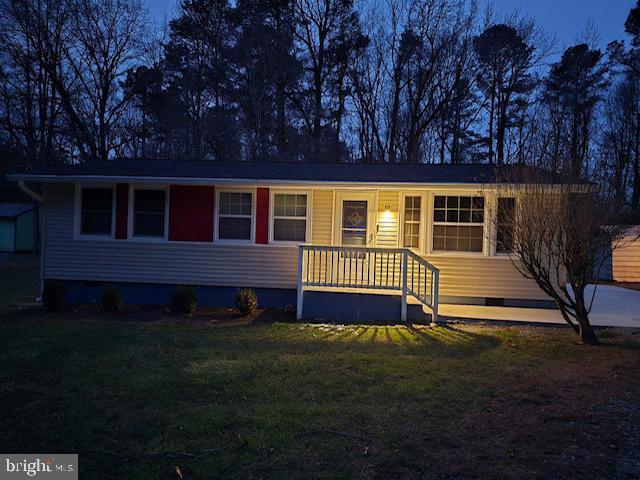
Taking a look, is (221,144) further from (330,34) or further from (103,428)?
(103,428)

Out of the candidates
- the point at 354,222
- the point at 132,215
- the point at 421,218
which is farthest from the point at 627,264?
the point at 132,215

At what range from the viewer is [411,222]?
32.4ft

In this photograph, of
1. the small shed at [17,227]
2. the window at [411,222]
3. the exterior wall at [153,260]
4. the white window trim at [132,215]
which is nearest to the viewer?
the window at [411,222]

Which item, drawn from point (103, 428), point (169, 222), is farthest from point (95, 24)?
point (103, 428)

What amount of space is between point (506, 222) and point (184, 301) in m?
6.11

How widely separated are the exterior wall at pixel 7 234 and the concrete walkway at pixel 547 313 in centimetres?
2510

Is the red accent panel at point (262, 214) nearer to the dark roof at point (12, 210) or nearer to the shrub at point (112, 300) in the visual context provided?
the shrub at point (112, 300)

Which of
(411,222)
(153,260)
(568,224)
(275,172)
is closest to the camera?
(568,224)

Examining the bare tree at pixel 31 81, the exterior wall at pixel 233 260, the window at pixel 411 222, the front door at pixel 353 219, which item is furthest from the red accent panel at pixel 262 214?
the bare tree at pixel 31 81

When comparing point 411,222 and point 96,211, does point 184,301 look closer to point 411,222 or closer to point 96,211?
point 96,211

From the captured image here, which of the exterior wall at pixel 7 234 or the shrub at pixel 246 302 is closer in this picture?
the shrub at pixel 246 302

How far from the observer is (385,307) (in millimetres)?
8609

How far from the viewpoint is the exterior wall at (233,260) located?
9531mm

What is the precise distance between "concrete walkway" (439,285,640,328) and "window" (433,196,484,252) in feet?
4.16
